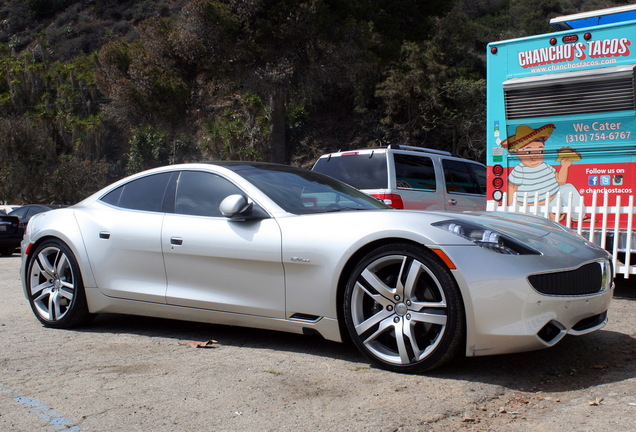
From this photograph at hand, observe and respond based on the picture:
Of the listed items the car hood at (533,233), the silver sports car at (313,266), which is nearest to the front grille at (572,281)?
the silver sports car at (313,266)

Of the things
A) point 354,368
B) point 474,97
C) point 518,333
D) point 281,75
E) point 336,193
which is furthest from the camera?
point 474,97

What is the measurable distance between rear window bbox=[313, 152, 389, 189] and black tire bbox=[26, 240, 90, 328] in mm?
4524

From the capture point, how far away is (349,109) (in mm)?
39219

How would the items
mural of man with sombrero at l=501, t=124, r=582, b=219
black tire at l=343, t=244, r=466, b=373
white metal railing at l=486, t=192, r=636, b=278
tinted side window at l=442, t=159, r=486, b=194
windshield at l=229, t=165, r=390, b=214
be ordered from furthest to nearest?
1. tinted side window at l=442, t=159, r=486, b=194
2. mural of man with sombrero at l=501, t=124, r=582, b=219
3. white metal railing at l=486, t=192, r=636, b=278
4. windshield at l=229, t=165, r=390, b=214
5. black tire at l=343, t=244, r=466, b=373

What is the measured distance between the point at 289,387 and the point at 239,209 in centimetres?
134

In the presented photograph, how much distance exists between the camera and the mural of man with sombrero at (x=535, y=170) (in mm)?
7625

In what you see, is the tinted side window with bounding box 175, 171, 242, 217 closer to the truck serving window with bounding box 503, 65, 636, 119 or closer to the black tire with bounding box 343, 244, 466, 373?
the black tire with bounding box 343, 244, 466, 373

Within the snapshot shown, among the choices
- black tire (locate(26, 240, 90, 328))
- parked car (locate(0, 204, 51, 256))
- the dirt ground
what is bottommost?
parked car (locate(0, 204, 51, 256))

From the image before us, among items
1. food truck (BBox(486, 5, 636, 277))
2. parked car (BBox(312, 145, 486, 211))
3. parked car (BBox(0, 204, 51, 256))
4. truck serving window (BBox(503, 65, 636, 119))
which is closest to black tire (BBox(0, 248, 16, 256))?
parked car (BBox(0, 204, 51, 256))

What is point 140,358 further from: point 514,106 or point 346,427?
point 514,106

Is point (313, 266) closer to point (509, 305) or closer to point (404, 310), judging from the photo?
point (404, 310)

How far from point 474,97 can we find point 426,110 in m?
2.44

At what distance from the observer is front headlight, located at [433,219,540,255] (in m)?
3.78

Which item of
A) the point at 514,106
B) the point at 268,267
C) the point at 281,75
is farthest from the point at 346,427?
the point at 281,75
